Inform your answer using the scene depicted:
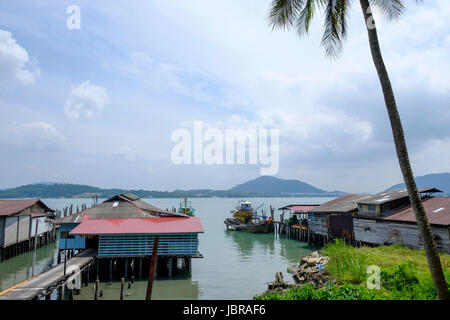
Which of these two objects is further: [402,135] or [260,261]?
[260,261]

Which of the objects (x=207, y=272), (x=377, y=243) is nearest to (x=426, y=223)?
(x=207, y=272)

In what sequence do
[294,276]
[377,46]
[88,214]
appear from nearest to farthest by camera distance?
1. [377,46]
2. [294,276]
3. [88,214]

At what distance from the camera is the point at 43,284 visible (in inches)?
675

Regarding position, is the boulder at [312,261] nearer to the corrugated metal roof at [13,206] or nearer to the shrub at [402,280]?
the shrub at [402,280]

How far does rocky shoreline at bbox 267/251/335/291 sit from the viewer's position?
18.4 meters

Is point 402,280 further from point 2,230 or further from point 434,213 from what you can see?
point 2,230

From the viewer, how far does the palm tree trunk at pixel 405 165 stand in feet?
27.9

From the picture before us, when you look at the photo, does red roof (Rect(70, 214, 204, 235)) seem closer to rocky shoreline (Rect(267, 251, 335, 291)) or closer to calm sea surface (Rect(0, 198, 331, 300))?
Result: calm sea surface (Rect(0, 198, 331, 300))

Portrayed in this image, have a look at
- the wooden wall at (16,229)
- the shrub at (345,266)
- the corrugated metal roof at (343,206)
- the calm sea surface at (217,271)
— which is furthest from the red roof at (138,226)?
the corrugated metal roof at (343,206)

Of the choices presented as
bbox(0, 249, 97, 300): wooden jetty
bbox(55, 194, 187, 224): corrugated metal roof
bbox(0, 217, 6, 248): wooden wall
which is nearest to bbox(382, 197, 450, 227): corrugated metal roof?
bbox(55, 194, 187, 224): corrugated metal roof

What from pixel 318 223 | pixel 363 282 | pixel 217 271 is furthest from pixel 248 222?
pixel 363 282

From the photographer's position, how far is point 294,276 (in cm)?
2322

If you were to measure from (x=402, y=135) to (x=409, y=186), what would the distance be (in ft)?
5.01

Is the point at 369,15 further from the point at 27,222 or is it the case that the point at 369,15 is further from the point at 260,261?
the point at 27,222
